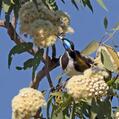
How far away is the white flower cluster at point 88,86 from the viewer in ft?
6.05

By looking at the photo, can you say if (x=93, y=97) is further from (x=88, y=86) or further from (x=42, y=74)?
(x=42, y=74)

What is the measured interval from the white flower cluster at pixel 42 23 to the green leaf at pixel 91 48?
0.10m

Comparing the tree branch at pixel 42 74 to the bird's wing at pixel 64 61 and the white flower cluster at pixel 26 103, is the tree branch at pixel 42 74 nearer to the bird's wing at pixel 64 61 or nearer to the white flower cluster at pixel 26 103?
the bird's wing at pixel 64 61

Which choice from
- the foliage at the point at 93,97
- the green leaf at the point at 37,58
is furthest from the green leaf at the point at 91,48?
the green leaf at the point at 37,58

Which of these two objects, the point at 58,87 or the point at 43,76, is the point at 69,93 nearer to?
the point at 58,87

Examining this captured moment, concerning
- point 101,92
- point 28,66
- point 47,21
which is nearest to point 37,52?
point 28,66

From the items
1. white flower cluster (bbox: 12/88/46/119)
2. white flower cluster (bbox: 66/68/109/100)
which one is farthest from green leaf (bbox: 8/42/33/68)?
white flower cluster (bbox: 66/68/109/100)

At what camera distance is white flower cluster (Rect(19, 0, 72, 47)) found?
1.94m

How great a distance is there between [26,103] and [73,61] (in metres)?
0.24

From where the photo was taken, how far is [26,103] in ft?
6.47

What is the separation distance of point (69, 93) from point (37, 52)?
358 millimetres

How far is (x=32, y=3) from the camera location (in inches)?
83.4

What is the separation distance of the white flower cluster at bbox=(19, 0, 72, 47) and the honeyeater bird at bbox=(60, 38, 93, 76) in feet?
0.23

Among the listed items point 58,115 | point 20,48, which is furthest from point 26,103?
point 20,48
